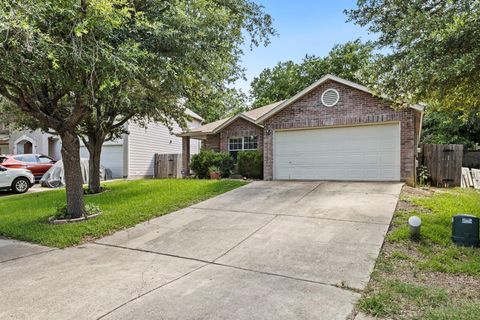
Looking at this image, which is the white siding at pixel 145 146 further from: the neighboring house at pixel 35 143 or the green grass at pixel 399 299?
the green grass at pixel 399 299

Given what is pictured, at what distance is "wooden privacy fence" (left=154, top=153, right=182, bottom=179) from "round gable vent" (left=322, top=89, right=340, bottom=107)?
9250 millimetres

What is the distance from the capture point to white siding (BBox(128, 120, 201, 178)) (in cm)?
1891

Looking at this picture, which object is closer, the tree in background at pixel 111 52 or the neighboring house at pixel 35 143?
the tree in background at pixel 111 52

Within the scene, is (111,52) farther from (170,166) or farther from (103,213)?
(170,166)

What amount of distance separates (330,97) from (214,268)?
949 cm

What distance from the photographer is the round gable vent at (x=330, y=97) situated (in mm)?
12207

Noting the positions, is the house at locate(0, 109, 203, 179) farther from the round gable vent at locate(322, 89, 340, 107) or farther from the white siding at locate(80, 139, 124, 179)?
the round gable vent at locate(322, 89, 340, 107)

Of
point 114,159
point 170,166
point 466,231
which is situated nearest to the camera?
point 466,231

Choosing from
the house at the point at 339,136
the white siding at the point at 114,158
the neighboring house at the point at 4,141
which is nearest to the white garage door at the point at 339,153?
the house at the point at 339,136

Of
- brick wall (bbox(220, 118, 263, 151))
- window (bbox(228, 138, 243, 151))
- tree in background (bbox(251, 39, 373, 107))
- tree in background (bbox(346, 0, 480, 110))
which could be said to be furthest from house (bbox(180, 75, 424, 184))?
tree in background (bbox(251, 39, 373, 107))

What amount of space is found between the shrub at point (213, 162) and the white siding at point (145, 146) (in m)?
4.37

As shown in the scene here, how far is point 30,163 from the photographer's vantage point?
1655 centimetres

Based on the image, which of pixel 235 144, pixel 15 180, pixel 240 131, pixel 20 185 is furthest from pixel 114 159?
pixel 240 131

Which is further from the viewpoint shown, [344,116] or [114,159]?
[114,159]
